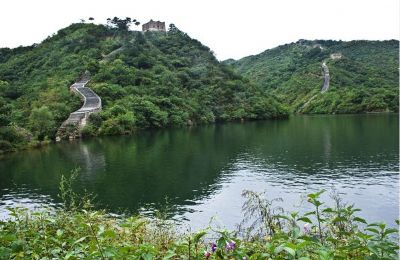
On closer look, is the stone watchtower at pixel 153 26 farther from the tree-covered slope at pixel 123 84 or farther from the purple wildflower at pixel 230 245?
the purple wildflower at pixel 230 245

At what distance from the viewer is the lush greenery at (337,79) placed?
117m

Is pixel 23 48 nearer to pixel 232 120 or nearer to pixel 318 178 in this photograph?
pixel 232 120

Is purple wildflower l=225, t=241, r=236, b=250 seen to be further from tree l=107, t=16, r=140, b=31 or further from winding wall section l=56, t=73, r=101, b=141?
tree l=107, t=16, r=140, b=31

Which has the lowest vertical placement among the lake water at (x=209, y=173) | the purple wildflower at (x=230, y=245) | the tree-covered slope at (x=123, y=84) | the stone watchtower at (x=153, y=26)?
the lake water at (x=209, y=173)

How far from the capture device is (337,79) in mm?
142000

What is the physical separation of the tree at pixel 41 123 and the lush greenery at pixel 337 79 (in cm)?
8523

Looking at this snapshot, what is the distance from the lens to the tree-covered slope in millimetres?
64750

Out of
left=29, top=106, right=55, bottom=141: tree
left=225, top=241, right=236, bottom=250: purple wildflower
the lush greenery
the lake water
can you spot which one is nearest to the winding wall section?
left=29, top=106, right=55, bottom=141: tree

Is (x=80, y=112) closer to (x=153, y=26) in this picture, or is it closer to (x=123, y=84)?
(x=123, y=84)

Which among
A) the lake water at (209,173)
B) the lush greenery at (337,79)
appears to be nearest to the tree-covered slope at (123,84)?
the lake water at (209,173)

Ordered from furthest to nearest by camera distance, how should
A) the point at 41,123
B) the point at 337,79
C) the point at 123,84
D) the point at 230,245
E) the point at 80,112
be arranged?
1. the point at 337,79
2. the point at 123,84
3. the point at 80,112
4. the point at 41,123
5. the point at 230,245

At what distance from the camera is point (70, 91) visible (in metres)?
75.9

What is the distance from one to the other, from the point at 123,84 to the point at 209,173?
54.8m

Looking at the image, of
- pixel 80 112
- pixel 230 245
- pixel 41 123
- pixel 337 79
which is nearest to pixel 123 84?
pixel 80 112
